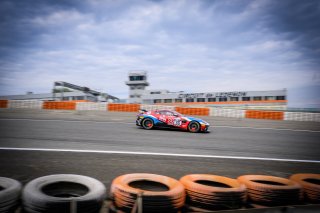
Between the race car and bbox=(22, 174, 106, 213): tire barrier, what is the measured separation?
23.6 feet

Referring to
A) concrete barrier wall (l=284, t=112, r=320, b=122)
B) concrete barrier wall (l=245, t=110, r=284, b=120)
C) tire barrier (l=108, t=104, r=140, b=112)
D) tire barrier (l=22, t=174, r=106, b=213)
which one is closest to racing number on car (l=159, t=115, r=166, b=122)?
tire barrier (l=22, t=174, r=106, b=213)

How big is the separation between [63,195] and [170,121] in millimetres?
7416

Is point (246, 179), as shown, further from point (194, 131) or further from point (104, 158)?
point (194, 131)

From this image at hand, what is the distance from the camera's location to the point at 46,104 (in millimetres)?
20328

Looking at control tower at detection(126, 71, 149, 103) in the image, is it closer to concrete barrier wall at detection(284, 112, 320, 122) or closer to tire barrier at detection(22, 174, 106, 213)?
concrete barrier wall at detection(284, 112, 320, 122)

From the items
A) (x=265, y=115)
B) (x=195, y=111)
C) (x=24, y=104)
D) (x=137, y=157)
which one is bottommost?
(x=137, y=157)

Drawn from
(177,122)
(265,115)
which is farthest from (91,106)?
(265,115)

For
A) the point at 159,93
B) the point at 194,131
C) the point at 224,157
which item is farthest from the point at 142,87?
the point at 224,157

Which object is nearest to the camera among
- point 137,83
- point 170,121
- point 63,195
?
point 63,195

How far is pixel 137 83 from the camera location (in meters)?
65.4

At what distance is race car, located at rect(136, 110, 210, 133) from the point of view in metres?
9.97

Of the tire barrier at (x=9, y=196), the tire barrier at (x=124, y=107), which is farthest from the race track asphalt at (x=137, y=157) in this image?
the tire barrier at (x=124, y=107)

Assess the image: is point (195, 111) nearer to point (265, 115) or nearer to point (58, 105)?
point (265, 115)

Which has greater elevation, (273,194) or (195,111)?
(195,111)
